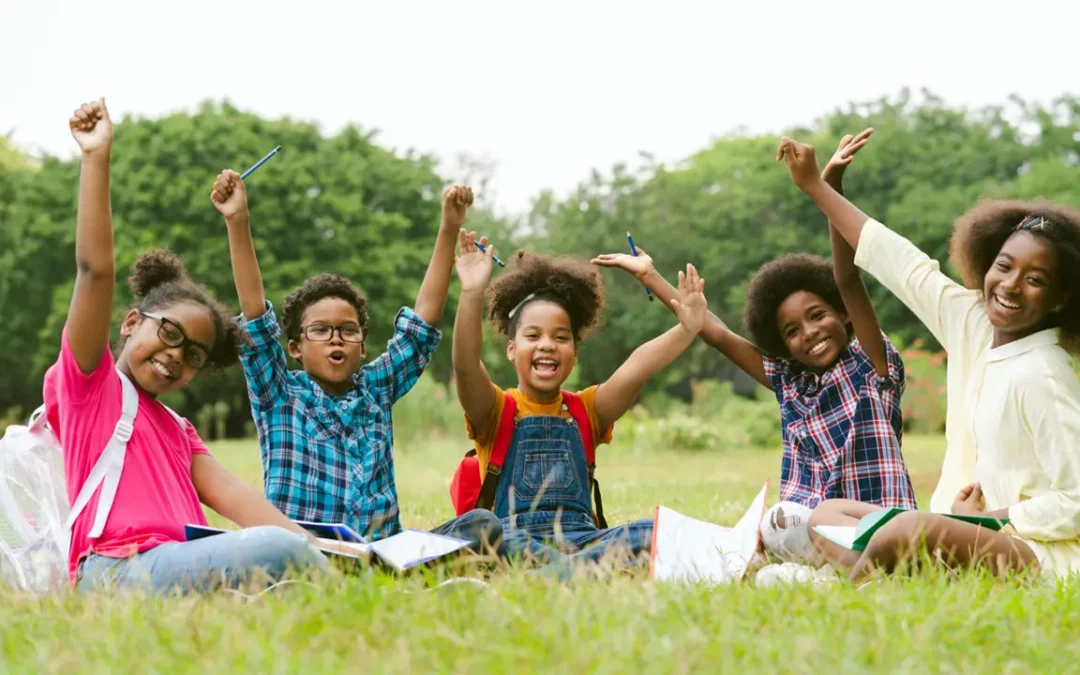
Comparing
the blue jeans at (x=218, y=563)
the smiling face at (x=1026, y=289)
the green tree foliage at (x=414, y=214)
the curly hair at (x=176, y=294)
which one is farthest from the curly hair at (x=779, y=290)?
the green tree foliage at (x=414, y=214)

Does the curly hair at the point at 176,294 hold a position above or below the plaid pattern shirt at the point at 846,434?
above

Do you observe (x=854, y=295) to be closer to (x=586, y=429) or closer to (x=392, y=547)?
(x=586, y=429)

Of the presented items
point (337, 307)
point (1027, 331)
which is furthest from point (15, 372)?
point (1027, 331)

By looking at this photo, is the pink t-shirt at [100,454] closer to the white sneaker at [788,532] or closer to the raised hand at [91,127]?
the raised hand at [91,127]

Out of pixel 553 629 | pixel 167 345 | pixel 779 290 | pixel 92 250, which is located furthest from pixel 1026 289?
pixel 92 250

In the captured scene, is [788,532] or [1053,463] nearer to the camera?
[1053,463]

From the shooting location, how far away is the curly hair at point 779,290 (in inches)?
211

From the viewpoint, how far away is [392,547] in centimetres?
384

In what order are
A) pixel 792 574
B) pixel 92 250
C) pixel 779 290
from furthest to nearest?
pixel 779 290 → pixel 792 574 → pixel 92 250

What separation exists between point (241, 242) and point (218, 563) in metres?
1.51

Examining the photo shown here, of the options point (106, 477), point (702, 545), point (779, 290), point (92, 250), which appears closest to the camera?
point (92, 250)

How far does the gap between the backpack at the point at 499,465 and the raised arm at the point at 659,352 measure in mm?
123

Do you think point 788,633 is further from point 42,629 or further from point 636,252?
point 636,252

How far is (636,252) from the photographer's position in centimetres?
522
